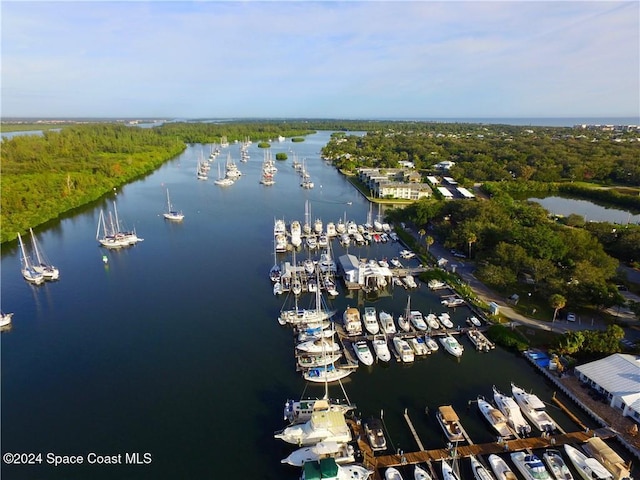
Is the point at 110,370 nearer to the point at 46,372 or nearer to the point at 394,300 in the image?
the point at 46,372

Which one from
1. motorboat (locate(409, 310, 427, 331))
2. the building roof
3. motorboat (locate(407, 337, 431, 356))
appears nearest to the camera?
the building roof

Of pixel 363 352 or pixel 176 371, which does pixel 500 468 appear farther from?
pixel 176 371

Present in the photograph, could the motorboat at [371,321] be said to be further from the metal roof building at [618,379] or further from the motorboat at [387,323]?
the metal roof building at [618,379]

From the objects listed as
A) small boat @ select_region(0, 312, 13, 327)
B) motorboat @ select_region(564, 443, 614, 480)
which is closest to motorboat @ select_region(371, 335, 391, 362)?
motorboat @ select_region(564, 443, 614, 480)

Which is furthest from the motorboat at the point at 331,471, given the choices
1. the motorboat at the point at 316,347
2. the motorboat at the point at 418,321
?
the motorboat at the point at 418,321

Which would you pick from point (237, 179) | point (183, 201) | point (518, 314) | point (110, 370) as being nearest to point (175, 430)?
point (110, 370)

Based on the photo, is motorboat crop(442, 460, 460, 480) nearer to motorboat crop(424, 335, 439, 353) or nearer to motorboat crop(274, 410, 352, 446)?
motorboat crop(274, 410, 352, 446)
